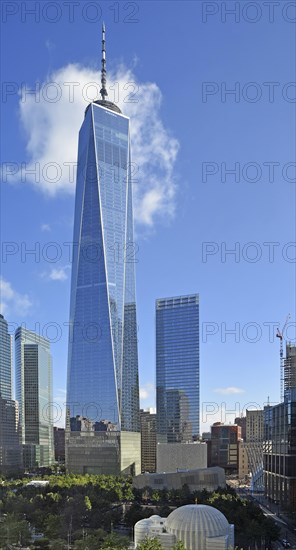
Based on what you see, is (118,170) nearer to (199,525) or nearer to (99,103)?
(99,103)

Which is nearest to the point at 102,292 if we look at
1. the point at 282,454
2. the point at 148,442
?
the point at 282,454

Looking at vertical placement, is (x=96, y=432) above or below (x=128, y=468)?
above

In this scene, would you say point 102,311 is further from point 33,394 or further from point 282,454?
point 33,394

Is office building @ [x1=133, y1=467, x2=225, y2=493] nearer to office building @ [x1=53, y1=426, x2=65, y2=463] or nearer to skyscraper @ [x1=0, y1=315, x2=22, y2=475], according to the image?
skyscraper @ [x1=0, y1=315, x2=22, y2=475]

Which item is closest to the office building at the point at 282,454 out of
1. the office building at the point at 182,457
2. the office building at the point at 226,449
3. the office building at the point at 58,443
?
the office building at the point at 182,457

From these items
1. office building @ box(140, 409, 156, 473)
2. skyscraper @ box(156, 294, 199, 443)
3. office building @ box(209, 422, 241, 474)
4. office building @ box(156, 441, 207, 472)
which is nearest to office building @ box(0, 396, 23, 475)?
office building @ box(140, 409, 156, 473)

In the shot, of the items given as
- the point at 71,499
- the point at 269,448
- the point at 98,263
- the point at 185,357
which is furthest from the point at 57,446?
the point at 71,499
